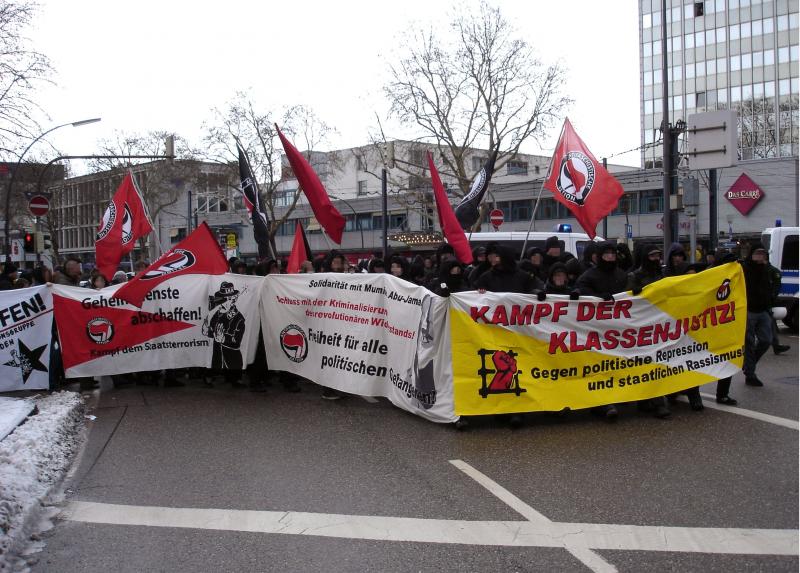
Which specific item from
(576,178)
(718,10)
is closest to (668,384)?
(576,178)

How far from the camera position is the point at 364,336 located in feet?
Answer: 27.0

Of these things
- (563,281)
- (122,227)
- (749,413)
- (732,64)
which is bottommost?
(749,413)

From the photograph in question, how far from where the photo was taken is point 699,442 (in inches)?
247

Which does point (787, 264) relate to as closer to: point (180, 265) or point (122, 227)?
point (180, 265)

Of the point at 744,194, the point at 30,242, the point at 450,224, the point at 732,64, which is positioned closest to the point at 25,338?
the point at 450,224

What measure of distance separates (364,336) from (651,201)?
41670 mm

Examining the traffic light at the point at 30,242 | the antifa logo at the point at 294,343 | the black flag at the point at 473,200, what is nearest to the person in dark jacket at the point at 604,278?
the antifa logo at the point at 294,343

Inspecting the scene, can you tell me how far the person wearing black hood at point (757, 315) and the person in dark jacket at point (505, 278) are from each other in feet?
9.40

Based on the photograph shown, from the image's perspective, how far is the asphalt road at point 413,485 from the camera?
406 centimetres

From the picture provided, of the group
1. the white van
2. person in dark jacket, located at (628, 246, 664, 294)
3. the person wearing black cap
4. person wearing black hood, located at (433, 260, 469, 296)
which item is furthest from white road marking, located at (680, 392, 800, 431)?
the person wearing black cap

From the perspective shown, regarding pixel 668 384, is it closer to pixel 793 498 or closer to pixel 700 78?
pixel 793 498

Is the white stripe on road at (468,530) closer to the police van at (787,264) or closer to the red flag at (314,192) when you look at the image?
the red flag at (314,192)

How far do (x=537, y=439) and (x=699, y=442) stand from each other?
1.39 m

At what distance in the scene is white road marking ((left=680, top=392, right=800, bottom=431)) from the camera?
683 centimetres
